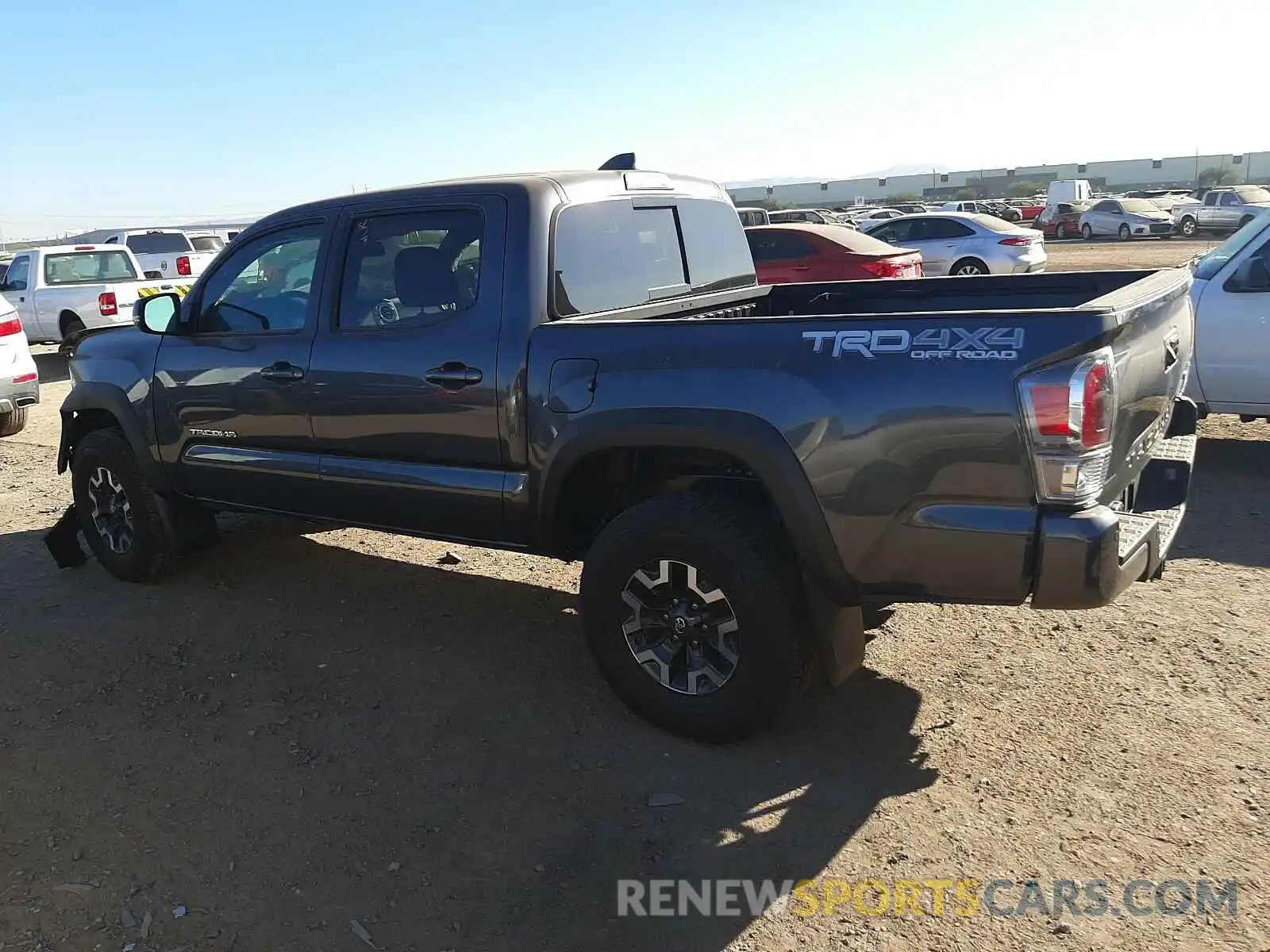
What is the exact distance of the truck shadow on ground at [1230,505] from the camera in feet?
17.5

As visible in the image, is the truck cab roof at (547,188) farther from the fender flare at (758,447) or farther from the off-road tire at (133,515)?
the off-road tire at (133,515)

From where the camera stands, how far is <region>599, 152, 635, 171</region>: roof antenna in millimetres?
4586

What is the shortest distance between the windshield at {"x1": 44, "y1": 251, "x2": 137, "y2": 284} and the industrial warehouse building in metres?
58.0

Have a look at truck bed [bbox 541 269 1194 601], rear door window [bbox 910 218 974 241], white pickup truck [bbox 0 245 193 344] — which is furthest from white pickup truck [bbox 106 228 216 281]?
truck bed [bbox 541 269 1194 601]

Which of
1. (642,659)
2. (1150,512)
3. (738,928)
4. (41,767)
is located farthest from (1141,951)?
(41,767)

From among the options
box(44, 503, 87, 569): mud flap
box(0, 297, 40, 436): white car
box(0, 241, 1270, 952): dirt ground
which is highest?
box(0, 297, 40, 436): white car

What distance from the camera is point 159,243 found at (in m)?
21.7

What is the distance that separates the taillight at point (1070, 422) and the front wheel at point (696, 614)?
0.94 m

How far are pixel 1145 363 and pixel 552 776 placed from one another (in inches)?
95.4

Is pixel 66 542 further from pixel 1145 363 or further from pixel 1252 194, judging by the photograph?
pixel 1252 194

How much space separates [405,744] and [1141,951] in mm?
2490

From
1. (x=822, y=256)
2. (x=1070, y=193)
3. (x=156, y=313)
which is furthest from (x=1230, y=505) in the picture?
(x=1070, y=193)

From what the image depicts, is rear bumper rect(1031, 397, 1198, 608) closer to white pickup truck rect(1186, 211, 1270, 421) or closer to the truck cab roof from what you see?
the truck cab roof

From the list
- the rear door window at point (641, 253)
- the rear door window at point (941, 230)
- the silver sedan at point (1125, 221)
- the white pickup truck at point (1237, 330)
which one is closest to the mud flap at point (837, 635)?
the rear door window at point (641, 253)
